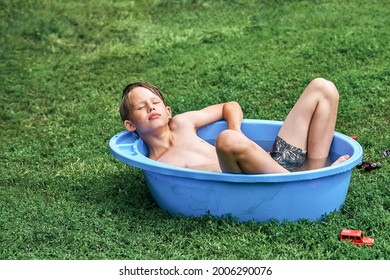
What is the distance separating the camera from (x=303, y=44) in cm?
671

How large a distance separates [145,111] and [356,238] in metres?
1.33

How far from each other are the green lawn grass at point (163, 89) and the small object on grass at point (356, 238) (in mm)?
54

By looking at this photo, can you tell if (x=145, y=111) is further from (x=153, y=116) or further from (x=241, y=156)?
(x=241, y=156)

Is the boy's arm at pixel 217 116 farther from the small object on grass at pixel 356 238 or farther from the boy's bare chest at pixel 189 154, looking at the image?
the small object on grass at pixel 356 238

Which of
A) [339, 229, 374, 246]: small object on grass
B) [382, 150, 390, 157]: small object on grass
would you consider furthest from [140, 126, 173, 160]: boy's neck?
[382, 150, 390, 157]: small object on grass

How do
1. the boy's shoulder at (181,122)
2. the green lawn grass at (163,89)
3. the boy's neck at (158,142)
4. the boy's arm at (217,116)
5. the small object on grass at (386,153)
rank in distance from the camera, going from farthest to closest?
the small object on grass at (386,153), the boy's arm at (217,116), the boy's shoulder at (181,122), the boy's neck at (158,142), the green lawn grass at (163,89)

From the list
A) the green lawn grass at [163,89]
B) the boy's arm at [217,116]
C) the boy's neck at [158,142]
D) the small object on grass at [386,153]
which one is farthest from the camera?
the small object on grass at [386,153]

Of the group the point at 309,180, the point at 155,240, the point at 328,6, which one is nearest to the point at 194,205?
the point at 155,240

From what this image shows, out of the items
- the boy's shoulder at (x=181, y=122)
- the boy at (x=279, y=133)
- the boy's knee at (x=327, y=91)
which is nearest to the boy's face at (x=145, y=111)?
the boy at (x=279, y=133)

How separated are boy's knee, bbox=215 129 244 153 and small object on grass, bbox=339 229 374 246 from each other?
2.06 feet

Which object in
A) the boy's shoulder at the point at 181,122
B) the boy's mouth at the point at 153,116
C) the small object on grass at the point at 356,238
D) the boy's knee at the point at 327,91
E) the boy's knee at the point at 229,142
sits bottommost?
the small object on grass at the point at 356,238

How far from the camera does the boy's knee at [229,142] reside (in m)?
3.61

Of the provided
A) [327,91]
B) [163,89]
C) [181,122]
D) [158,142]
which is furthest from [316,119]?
[163,89]

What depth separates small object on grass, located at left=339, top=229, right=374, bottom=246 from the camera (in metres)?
3.53
